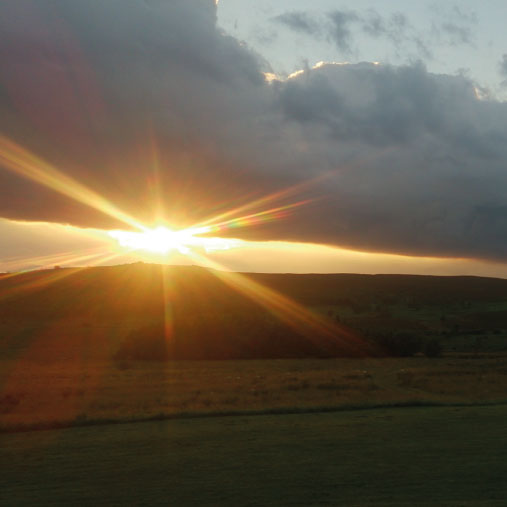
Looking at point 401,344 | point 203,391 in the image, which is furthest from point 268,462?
point 401,344

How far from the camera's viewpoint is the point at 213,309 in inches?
2643

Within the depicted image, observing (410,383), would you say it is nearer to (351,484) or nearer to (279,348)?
(351,484)

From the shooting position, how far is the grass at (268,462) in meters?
10.3

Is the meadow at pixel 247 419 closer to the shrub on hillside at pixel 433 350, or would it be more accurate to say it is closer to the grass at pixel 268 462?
the grass at pixel 268 462

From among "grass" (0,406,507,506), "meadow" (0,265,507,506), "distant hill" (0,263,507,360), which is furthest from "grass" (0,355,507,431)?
"distant hill" (0,263,507,360)

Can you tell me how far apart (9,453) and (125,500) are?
177 inches

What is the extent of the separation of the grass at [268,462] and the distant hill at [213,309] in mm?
33867

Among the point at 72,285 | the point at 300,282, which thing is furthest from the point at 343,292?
the point at 72,285

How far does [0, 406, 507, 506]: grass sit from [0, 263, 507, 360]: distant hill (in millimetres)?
33867

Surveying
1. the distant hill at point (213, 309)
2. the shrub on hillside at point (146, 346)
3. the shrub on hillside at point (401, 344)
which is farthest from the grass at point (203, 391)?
the shrub on hillside at point (401, 344)

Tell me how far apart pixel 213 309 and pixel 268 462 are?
5485cm

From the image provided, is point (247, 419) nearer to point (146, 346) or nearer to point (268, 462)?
point (268, 462)

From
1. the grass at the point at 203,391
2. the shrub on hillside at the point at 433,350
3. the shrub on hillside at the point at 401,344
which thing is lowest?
the grass at the point at 203,391

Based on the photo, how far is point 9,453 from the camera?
45.0 ft
